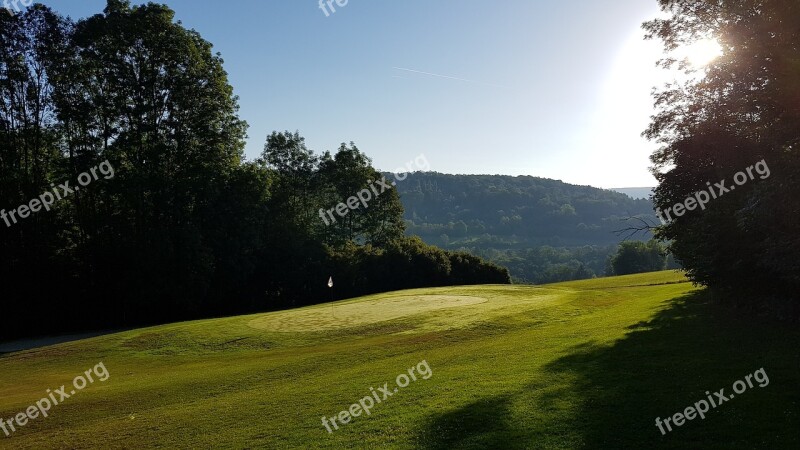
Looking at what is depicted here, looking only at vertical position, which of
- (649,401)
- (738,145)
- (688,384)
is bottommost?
(688,384)

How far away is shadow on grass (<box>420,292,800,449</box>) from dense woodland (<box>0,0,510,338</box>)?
1544 inches

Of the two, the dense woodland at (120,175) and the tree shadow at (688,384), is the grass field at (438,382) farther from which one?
the dense woodland at (120,175)

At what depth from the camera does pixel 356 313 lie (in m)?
36.1

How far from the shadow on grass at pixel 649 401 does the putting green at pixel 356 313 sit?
16.8 metres

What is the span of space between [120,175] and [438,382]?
39.4 metres

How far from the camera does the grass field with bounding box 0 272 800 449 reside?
470 inches

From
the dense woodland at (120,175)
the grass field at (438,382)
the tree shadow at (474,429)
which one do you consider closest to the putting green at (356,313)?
the grass field at (438,382)

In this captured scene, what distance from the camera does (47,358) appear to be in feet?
91.7

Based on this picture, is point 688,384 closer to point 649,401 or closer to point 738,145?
point 649,401

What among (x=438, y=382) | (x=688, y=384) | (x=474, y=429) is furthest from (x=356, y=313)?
(x=688, y=384)

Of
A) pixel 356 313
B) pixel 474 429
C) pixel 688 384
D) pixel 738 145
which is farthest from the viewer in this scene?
pixel 356 313

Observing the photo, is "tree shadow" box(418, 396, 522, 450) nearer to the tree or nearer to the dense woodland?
the tree

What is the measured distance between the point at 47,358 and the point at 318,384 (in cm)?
1942

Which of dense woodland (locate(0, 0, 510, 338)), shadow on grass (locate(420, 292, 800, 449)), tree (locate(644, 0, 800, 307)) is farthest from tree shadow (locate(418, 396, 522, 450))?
dense woodland (locate(0, 0, 510, 338))
